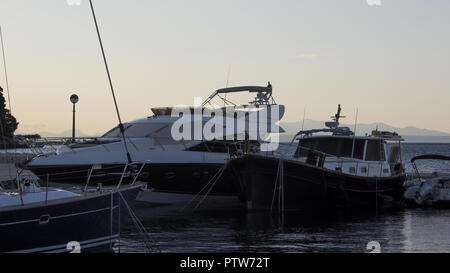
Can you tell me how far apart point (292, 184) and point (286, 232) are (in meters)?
4.43

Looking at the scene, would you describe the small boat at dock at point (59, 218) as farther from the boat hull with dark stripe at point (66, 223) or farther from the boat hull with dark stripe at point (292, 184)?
the boat hull with dark stripe at point (292, 184)

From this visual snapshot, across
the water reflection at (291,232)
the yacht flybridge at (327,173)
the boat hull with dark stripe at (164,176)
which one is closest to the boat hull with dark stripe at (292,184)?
the yacht flybridge at (327,173)

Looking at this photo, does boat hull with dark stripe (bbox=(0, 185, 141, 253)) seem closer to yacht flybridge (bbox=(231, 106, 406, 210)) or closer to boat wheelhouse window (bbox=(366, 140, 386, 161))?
yacht flybridge (bbox=(231, 106, 406, 210))

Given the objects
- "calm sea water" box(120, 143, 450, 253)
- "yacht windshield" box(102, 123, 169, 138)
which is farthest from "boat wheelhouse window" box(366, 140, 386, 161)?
"yacht windshield" box(102, 123, 169, 138)

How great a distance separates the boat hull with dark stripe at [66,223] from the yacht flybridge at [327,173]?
8678 millimetres

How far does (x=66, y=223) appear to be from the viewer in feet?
38.8

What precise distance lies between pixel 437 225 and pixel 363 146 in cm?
561

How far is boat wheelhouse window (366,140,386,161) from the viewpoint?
24375 mm

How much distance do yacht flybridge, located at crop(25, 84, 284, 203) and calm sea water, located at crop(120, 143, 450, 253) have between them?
1460mm

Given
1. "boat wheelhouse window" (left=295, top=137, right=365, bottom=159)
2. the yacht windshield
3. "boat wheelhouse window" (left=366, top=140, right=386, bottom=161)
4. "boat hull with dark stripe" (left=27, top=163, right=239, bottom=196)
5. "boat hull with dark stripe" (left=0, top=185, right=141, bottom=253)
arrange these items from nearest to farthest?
"boat hull with dark stripe" (left=0, top=185, right=141, bottom=253)
"boat hull with dark stripe" (left=27, top=163, right=239, bottom=196)
"boat wheelhouse window" (left=295, top=137, right=365, bottom=159)
"boat wheelhouse window" (left=366, top=140, right=386, bottom=161)
the yacht windshield

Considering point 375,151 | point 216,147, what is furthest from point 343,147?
point 216,147

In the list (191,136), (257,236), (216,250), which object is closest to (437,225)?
(257,236)

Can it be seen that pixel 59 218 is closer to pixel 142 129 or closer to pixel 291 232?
pixel 291 232

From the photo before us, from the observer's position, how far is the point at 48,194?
475 inches
